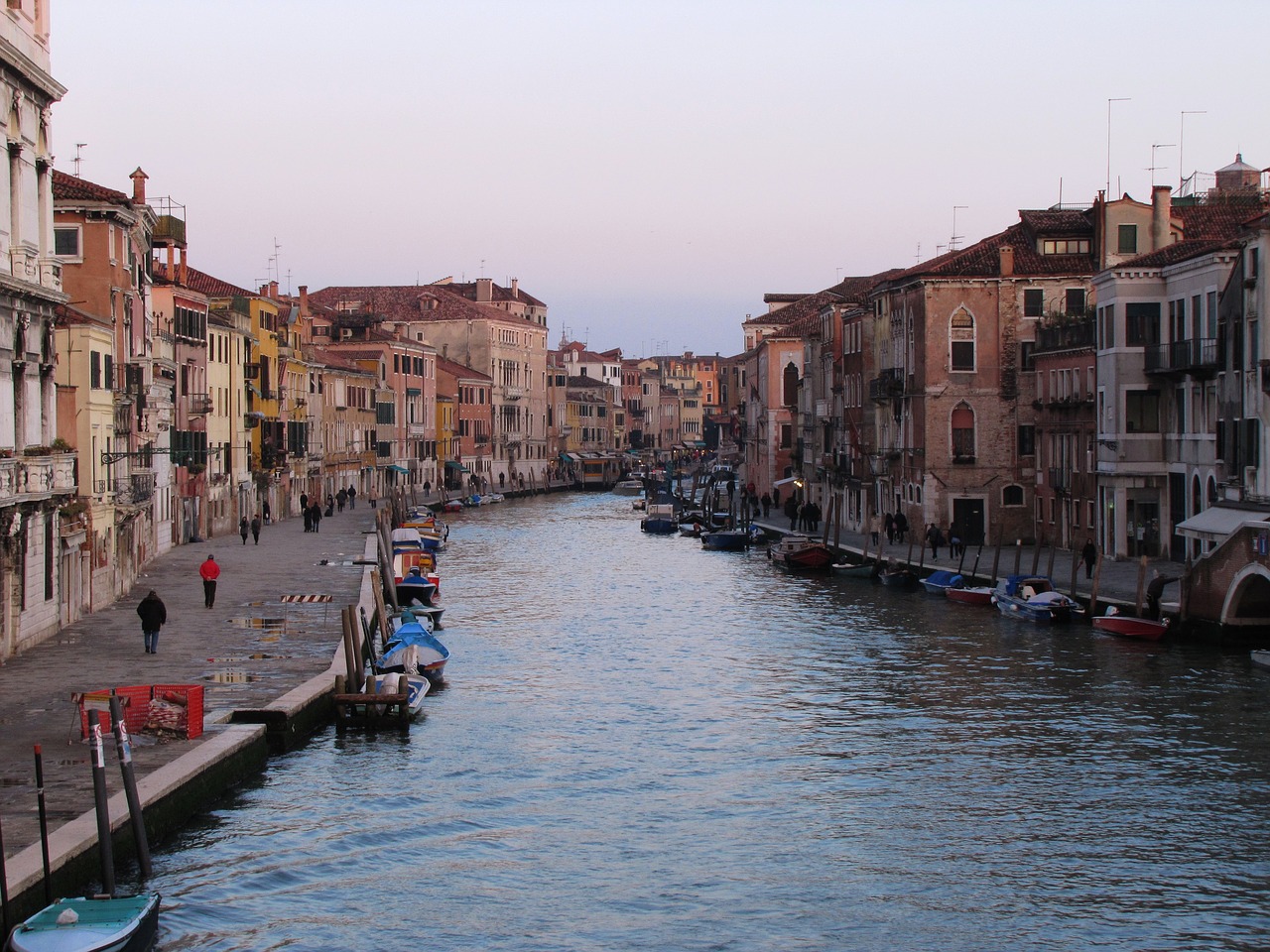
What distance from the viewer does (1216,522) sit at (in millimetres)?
31359

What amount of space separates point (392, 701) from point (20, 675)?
4935 millimetres

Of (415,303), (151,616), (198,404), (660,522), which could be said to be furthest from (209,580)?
(415,303)

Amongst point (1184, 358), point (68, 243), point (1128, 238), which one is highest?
point (1128, 238)

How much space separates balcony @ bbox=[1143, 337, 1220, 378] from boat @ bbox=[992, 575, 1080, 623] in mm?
5506

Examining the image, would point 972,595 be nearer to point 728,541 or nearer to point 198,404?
point 728,541

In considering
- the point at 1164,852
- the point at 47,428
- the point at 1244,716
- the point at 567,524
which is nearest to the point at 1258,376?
the point at 1244,716

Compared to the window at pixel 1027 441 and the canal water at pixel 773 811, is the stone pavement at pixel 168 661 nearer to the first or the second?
the canal water at pixel 773 811

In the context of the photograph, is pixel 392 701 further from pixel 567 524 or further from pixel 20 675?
pixel 567 524

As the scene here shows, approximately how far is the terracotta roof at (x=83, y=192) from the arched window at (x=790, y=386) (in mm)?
44875

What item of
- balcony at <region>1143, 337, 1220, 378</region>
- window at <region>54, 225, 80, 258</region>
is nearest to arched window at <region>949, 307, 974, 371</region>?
balcony at <region>1143, 337, 1220, 378</region>

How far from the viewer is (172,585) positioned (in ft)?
119

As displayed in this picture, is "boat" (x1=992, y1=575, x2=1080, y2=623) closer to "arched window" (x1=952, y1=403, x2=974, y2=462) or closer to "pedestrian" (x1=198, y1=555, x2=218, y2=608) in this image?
"arched window" (x1=952, y1=403, x2=974, y2=462)

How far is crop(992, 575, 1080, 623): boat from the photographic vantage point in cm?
3347

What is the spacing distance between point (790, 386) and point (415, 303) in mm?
46744
